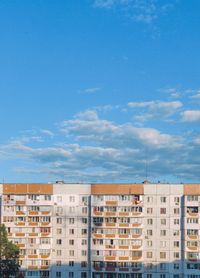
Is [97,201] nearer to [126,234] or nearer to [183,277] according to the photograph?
[126,234]

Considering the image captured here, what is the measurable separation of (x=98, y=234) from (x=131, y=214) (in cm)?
601

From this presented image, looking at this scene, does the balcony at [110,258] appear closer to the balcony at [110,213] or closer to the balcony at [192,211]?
the balcony at [110,213]

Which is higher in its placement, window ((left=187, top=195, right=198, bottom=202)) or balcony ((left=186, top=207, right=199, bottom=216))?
window ((left=187, top=195, right=198, bottom=202))

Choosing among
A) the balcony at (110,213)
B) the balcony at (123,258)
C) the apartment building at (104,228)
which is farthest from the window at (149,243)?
the balcony at (110,213)

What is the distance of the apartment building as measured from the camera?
95000mm

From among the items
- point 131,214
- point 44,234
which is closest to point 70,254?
point 44,234

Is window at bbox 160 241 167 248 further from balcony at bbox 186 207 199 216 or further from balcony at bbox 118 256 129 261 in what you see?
balcony at bbox 186 207 199 216

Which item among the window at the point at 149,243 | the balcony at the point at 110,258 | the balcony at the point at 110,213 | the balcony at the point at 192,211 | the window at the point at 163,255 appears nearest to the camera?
the balcony at the point at 192,211

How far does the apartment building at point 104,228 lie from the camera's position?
95.0 metres

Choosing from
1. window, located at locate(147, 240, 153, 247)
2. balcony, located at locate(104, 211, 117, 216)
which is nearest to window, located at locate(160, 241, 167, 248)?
window, located at locate(147, 240, 153, 247)

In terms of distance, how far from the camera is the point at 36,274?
96125 millimetres

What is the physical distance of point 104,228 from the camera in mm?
96000

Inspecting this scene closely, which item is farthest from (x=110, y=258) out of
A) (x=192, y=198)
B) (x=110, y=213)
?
(x=192, y=198)

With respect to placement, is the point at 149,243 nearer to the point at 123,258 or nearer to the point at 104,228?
the point at 123,258
